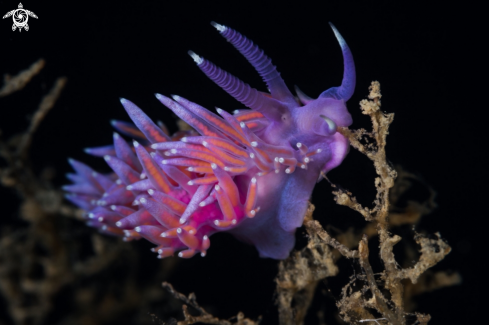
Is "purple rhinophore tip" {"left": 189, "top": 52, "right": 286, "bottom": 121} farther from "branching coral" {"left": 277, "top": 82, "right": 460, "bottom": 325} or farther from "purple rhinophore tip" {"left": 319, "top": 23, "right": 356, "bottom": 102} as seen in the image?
"branching coral" {"left": 277, "top": 82, "right": 460, "bottom": 325}

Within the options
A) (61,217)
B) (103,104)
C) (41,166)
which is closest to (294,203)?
(103,104)

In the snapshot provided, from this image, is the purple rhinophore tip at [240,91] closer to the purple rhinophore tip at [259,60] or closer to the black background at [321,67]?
the purple rhinophore tip at [259,60]

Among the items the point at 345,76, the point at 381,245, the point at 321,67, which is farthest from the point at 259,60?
the point at 321,67

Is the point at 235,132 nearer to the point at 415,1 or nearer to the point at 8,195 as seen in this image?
the point at 415,1

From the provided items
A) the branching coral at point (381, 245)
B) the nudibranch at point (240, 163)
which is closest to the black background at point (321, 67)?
the nudibranch at point (240, 163)

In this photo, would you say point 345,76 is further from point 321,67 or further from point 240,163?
point 321,67

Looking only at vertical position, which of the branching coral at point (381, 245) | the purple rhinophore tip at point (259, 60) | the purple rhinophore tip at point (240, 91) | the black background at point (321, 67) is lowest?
the branching coral at point (381, 245)

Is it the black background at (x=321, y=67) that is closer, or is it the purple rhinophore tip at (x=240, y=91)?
the purple rhinophore tip at (x=240, y=91)
